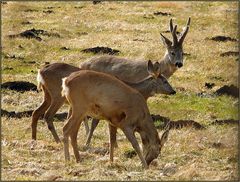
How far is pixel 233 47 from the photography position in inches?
1538

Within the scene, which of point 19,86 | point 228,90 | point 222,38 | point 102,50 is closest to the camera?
point 19,86

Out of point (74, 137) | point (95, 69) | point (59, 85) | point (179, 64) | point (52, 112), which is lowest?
point (179, 64)

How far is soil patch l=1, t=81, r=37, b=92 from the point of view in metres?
26.6

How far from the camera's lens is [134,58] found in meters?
34.9

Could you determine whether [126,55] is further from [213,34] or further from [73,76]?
[73,76]

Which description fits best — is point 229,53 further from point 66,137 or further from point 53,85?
point 66,137

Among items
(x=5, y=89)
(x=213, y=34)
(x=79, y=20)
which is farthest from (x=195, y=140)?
(x=79, y=20)

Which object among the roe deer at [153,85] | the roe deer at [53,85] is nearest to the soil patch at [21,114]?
the roe deer at [53,85]

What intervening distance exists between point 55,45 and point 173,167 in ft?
79.3

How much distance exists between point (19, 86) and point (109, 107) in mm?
12102

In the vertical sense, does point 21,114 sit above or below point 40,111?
below

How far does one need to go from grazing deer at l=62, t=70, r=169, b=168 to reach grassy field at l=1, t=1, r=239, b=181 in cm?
44

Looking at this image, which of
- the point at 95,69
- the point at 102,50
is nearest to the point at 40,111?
the point at 95,69

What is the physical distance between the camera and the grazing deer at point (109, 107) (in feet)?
50.2
